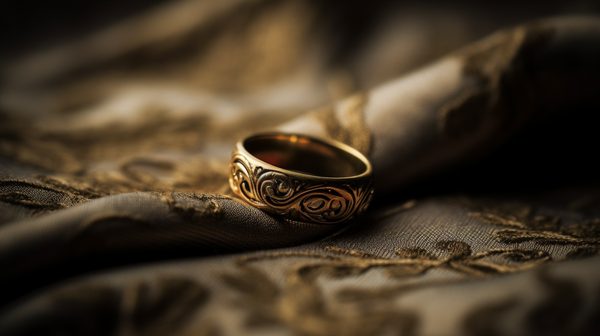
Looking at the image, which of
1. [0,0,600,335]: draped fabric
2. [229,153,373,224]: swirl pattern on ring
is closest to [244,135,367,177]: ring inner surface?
[0,0,600,335]: draped fabric

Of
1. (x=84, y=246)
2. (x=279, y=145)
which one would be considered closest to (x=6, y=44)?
(x=279, y=145)

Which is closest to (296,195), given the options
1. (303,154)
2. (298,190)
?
(298,190)

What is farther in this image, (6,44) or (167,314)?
(6,44)

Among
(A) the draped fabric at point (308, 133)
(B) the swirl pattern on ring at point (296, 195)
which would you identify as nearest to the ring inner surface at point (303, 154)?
(A) the draped fabric at point (308, 133)

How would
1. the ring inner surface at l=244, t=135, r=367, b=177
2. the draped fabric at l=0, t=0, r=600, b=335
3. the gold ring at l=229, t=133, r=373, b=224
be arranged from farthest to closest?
the ring inner surface at l=244, t=135, r=367, b=177
the gold ring at l=229, t=133, r=373, b=224
the draped fabric at l=0, t=0, r=600, b=335

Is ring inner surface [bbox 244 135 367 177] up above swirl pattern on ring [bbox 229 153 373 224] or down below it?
above

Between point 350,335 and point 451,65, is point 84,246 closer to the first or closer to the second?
point 350,335

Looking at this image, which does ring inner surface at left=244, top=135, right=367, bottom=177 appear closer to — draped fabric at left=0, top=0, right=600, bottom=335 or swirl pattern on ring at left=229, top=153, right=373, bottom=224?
draped fabric at left=0, top=0, right=600, bottom=335
